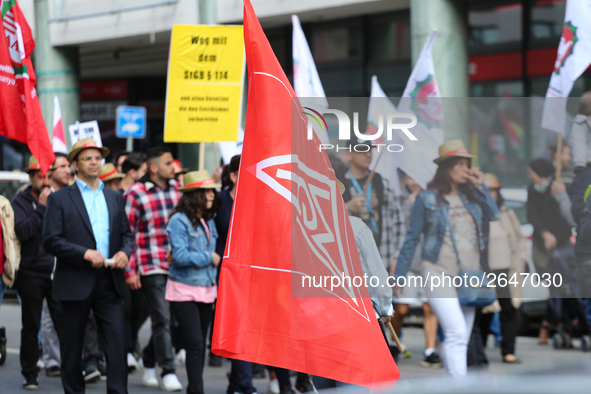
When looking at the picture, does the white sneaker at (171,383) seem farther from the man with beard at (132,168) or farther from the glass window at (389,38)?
the glass window at (389,38)

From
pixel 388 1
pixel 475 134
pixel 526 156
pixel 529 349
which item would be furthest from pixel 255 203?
pixel 388 1

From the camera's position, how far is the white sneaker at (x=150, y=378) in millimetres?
7582

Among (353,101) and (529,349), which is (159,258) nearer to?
(353,101)

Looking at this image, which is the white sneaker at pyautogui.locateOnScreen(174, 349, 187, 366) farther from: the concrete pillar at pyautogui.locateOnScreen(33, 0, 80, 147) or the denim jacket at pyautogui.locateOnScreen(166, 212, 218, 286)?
the concrete pillar at pyautogui.locateOnScreen(33, 0, 80, 147)

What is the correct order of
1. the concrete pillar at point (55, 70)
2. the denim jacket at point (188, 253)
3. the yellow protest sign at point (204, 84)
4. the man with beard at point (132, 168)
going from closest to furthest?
the denim jacket at point (188, 253) → the yellow protest sign at point (204, 84) → the man with beard at point (132, 168) → the concrete pillar at point (55, 70)

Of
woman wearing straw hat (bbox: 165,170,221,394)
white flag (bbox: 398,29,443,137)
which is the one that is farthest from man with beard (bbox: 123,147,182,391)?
white flag (bbox: 398,29,443,137)

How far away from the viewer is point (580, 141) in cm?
577

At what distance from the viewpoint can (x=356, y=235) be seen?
476 cm

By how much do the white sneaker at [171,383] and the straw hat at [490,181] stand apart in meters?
3.29

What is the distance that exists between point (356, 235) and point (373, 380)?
2.98 feet

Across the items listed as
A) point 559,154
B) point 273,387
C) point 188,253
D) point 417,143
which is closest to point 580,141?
point 559,154

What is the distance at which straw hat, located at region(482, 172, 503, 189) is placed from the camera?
19.8 ft

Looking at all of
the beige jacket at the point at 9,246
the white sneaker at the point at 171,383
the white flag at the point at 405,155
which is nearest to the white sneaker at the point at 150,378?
the white sneaker at the point at 171,383

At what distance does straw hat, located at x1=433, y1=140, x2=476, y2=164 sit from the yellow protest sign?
3667mm
